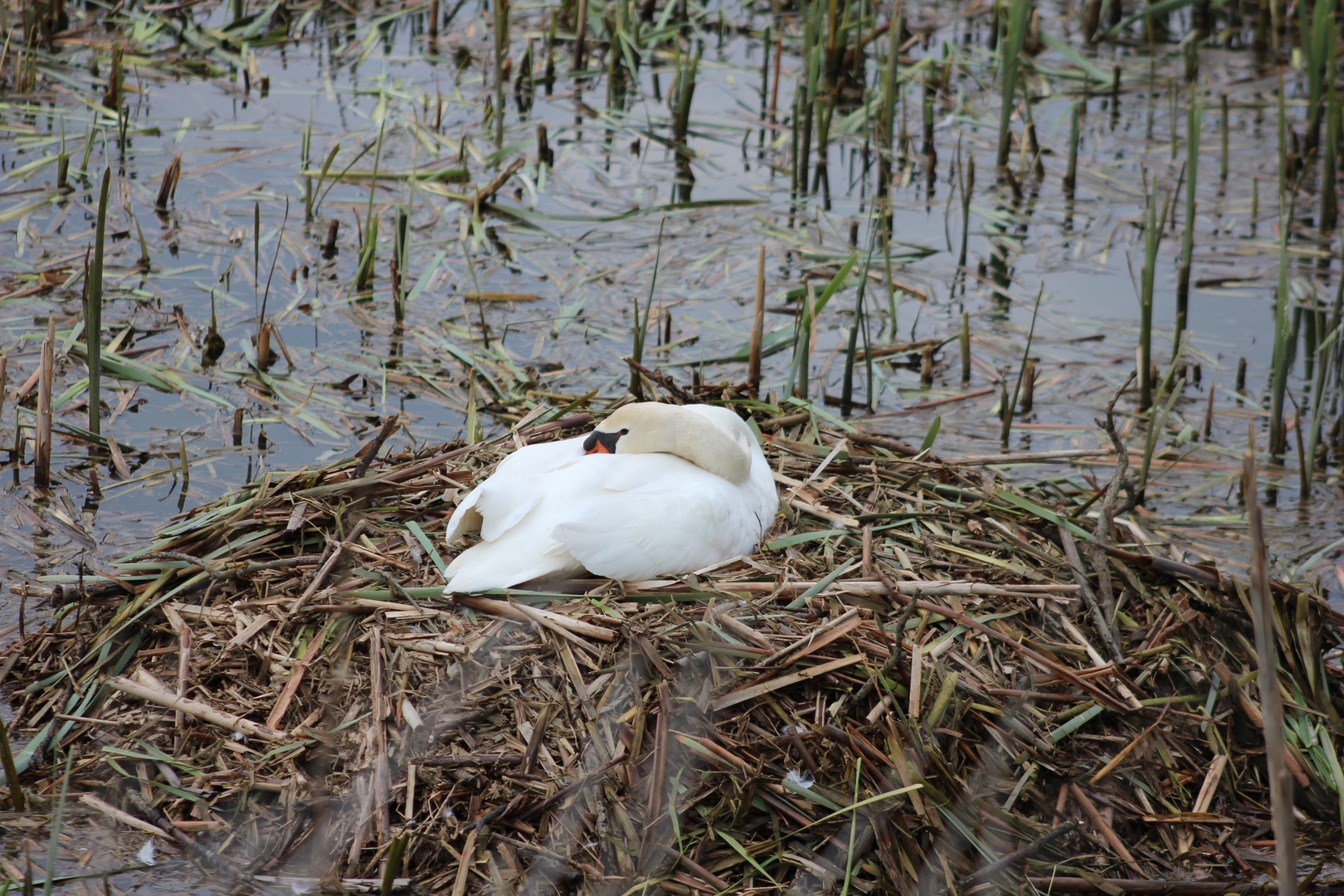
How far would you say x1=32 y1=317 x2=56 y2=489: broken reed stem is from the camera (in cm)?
483

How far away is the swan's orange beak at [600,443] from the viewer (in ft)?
14.3

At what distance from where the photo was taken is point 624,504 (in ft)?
12.8

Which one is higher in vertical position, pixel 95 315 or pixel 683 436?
pixel 95 315

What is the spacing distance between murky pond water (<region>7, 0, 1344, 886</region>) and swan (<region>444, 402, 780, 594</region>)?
38.0 inches

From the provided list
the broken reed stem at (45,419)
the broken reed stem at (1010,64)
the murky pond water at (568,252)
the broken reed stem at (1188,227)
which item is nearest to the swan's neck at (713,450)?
the murky pond water at (568,252)

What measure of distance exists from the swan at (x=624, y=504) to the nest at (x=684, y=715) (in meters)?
0.09

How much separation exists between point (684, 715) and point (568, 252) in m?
4.44

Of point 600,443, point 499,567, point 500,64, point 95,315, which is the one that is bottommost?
point 499,567

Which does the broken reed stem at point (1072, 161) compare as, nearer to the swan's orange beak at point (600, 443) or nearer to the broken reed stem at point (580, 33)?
the broken reed stem at point (580, 33)

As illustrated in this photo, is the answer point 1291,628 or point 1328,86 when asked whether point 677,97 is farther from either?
point 1291,628

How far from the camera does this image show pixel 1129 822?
358cm

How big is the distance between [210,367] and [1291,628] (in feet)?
15.9

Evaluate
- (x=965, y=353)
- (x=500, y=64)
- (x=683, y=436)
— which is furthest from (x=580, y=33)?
(x=683, y=436)

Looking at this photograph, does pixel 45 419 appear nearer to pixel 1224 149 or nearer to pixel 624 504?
pixel 624 504
